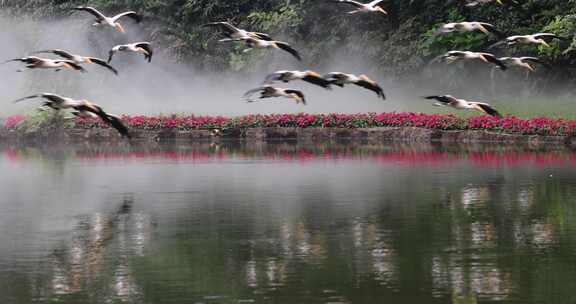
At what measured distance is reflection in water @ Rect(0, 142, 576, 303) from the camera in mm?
12797

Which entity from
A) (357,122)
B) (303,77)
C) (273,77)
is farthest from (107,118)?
(357,122)

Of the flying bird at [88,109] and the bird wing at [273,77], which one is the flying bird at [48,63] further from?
the bird wing at [273,77]

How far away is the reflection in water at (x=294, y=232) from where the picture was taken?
1280 cm

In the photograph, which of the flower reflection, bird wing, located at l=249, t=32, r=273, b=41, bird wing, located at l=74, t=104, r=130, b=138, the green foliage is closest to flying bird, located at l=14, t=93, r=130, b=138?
bird wing, located at l=74, t=104, r=130, b=138

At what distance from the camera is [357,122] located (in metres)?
40.8

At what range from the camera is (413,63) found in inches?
1890

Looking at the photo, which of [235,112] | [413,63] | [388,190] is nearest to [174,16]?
[235,112]

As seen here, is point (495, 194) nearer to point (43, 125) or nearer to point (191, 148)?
point (191, 148)

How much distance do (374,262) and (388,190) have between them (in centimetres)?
847

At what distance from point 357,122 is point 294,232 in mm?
24032

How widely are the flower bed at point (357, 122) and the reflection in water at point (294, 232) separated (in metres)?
6.48

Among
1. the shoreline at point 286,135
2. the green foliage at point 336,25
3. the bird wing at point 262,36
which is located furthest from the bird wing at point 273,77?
the green foliage at point 336,25

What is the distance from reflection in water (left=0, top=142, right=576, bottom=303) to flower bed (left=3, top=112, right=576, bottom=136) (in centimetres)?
648

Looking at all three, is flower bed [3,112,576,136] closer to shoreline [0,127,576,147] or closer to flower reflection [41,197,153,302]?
shoreline [0,127,576,147]
